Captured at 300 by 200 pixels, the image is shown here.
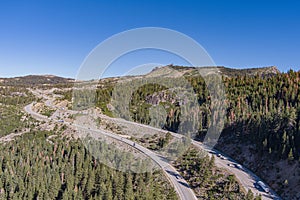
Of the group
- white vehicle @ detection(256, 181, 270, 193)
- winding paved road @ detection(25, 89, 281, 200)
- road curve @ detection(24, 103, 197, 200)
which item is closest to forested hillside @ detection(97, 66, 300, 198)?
white vehicle @ detection(256, 181, 270, 193)

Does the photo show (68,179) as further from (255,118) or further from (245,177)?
(255,118)

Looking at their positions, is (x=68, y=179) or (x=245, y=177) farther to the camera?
(x=245, y=177)

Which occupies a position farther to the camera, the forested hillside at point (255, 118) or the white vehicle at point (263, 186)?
the forested hillside at point (255, 118)

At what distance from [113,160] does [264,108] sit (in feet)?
214

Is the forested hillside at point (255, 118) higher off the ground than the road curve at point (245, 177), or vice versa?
the forested hillside at point (255, 118)

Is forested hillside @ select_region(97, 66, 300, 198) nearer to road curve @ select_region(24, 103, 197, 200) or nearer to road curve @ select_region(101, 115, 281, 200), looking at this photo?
road curve @ select_region(101, 115, 281, 200)

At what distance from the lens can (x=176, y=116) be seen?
117188 millimetres

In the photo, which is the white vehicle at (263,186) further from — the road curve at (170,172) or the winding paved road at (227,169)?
the road curve at (170,172)

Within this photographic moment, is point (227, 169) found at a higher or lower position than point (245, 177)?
higher

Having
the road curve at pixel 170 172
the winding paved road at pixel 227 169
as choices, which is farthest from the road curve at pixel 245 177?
the road curve at pixel 170 172

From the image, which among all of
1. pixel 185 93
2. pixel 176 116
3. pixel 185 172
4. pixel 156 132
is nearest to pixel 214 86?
pixel 185 93

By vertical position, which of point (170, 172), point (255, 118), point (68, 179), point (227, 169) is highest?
point (255, 118)

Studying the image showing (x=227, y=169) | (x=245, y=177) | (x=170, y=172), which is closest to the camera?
(x=245, y=177)

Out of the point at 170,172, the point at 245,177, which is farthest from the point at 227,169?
the point at 170,172
